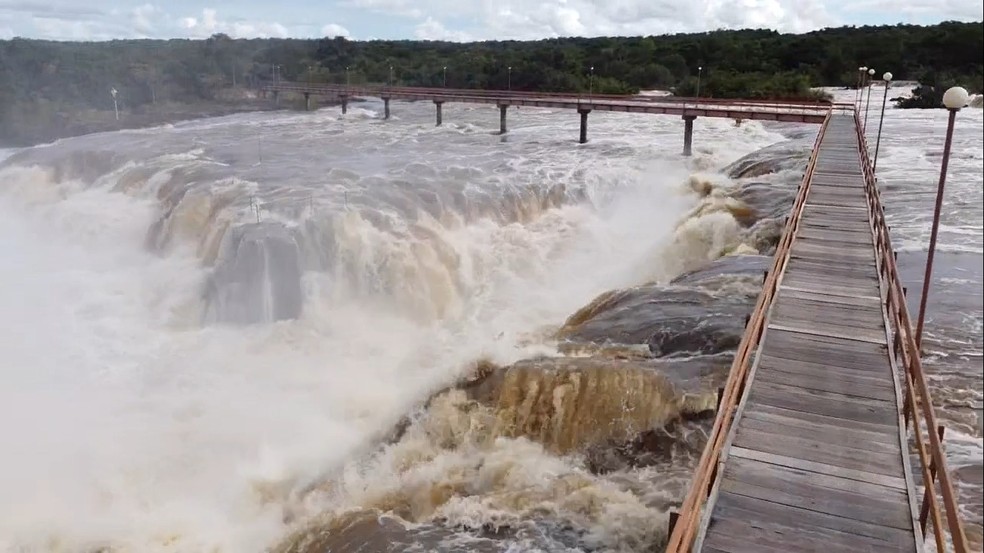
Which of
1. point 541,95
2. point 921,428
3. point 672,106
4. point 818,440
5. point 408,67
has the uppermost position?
point 408,67

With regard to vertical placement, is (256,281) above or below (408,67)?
below

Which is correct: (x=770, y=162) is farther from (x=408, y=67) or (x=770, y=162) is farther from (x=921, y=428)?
(x=408, y=67)

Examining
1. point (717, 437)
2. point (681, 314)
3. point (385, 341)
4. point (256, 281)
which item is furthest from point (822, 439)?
point (256, 281)

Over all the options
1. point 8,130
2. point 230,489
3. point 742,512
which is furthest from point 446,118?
point 742,512

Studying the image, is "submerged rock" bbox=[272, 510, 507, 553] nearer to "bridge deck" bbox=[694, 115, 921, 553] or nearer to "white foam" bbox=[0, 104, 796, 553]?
"white foam" bbox=[0, 104, 796, 553]

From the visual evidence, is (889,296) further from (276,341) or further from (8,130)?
(8,130)

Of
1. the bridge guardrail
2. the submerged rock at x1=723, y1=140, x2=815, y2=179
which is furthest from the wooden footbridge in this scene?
the bridge guardrail

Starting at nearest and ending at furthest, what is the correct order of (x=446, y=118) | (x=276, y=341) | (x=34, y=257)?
(x=276, y=341), (x=34, y=257), (x=446, y=118)
